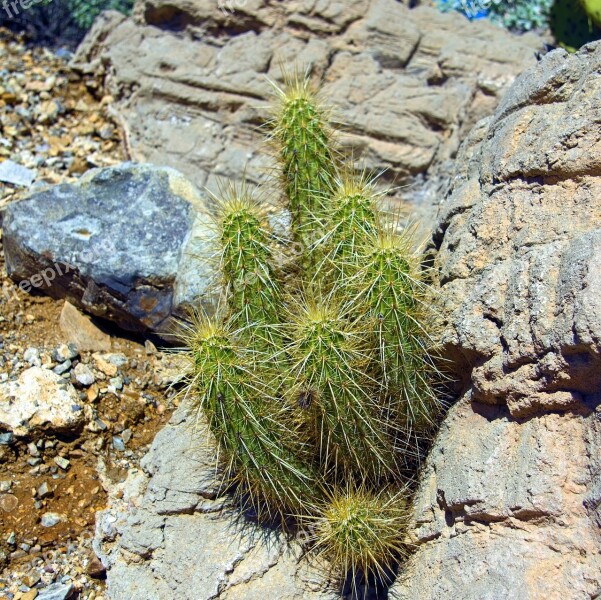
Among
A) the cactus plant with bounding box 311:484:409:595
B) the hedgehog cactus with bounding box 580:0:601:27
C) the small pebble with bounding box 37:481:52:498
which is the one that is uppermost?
the hedgehog cactus with bounding box 580:0:601:27

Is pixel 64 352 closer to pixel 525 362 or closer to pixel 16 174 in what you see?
pixel 16 174

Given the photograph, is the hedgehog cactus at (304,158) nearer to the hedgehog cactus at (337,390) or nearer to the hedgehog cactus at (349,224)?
the hedgehog cactus at (349,224)

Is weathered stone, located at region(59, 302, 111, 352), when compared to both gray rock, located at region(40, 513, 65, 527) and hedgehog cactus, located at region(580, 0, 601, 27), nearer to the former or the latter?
gray rock, located at region(40, 513, 65, 527)

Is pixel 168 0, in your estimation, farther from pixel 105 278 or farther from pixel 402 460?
pixel 402 460

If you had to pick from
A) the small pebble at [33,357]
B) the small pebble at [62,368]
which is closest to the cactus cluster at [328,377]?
the small pebble at [62,368]

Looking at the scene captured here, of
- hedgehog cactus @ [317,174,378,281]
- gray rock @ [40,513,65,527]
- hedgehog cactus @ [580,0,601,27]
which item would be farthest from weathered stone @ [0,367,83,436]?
hedgehog cactus @ [580,0,601,27]

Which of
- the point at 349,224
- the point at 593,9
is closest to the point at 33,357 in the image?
the point at 349,224

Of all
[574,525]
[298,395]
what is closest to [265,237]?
[298,395]
